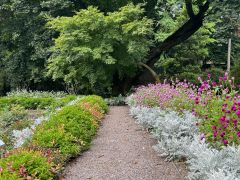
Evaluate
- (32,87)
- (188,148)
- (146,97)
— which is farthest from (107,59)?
(32,87)

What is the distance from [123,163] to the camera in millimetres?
4227

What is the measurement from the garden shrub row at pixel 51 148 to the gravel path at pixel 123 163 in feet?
0.70

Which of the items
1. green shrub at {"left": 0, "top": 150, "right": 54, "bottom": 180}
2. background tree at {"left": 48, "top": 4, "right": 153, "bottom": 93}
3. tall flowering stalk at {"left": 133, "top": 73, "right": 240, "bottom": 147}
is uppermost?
background tree at {"left": 48, "top": 4, "right": 153, "bottom": 93}

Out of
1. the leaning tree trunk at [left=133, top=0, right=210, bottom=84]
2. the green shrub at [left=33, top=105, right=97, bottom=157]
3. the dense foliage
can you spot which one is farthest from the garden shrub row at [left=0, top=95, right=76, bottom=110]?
the green shrub at [left=33, top=105, right=97, bottom=157]

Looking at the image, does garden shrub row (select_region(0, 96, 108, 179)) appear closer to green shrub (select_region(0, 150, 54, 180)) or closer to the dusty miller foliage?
green shrub (select_region(0, 150, 54, 180))

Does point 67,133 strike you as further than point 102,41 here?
No

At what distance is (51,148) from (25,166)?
0.92 m

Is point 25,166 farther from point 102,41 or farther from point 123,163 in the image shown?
point 102,41

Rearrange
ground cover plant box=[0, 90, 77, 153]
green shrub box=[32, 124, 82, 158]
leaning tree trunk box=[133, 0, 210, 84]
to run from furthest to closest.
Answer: leaning tree trunk box=[133, 0, 210, 84] → ground cover plant box=[0, 90, 77, 153] → green shrub box=[32, 124, 82, 158]

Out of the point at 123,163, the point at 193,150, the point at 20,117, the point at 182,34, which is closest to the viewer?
the point at 193,150

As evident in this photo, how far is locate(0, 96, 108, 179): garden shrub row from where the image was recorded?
10.6 ft

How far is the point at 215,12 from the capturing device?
1272 cm

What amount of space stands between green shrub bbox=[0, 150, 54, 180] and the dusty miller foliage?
1.60m

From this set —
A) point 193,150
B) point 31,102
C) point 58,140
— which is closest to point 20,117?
point 31,102
